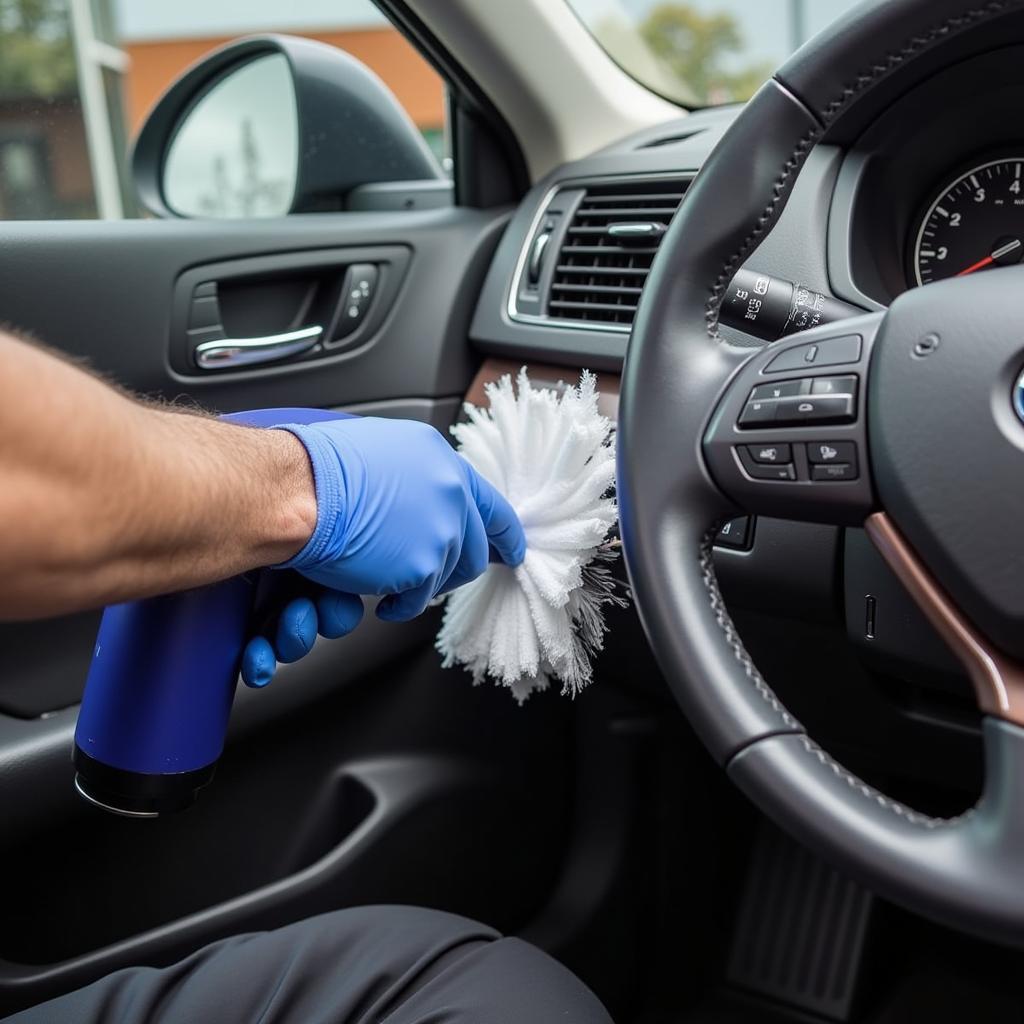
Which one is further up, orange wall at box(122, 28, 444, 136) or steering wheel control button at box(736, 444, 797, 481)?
orange wall at box(122, 28, 444, 136)

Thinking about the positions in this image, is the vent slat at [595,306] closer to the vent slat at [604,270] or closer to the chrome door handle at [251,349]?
the vent slat at [604,270]

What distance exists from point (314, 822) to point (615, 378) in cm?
58

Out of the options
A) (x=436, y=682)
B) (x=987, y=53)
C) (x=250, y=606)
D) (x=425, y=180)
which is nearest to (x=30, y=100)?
(x=425, y=180)

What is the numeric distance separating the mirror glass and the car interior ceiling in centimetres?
31

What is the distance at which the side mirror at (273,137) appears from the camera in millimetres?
1533

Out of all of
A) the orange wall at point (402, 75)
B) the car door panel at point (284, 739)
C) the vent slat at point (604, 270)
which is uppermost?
the orange wall at point (402, 75)

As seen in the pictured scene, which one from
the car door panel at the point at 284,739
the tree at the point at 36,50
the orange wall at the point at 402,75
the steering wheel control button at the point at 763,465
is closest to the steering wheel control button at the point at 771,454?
the steering wheel control button at the point at 763,465

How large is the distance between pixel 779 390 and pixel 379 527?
0.29m

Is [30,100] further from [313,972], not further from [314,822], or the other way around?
[313,972]

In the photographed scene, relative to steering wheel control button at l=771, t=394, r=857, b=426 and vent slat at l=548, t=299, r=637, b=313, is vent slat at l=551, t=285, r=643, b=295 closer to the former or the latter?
vent slat at l=548, t=299, r=637, b=313

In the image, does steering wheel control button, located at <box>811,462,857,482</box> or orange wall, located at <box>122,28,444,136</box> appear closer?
steering wheel control button, located at <box>811,462,857,482</box>

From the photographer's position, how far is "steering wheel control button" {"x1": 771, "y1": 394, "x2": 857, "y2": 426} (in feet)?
2.13

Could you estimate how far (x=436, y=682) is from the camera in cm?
128

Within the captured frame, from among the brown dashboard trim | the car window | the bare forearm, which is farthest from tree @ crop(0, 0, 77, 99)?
the brown dashboard trim
